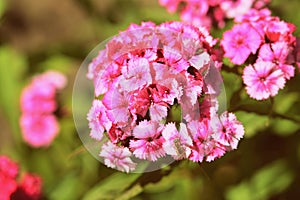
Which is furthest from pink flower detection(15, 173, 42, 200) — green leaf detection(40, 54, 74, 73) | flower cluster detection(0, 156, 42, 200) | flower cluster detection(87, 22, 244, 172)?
green leaf detection(40, 54, 74, 73)

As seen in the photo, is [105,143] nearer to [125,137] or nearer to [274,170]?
[125,137]

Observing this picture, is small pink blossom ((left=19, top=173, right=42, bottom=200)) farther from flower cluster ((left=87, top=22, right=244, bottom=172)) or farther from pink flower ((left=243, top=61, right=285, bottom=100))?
pink flower ((left=243, top=61, right=285, bottom=100))

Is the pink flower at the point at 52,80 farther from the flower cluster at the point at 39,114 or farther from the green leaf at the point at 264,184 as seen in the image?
the green leaf at the point at 264,184

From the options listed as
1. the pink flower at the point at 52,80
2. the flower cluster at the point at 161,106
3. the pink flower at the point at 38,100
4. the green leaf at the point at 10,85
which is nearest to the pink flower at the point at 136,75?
the flower cluster at the point at 161,106

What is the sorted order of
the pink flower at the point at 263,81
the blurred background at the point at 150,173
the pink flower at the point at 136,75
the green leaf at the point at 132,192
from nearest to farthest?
the pink flower at the point at 136,75 → the pink flower at the point at 263,81 → the green leaf at the point at 132,192 → the blurred background at the point at 150,173

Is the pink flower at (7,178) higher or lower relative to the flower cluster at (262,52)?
lower

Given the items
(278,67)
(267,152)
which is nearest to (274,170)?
(267,152)

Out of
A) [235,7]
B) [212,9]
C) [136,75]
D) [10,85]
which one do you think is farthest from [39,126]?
[136,75]
